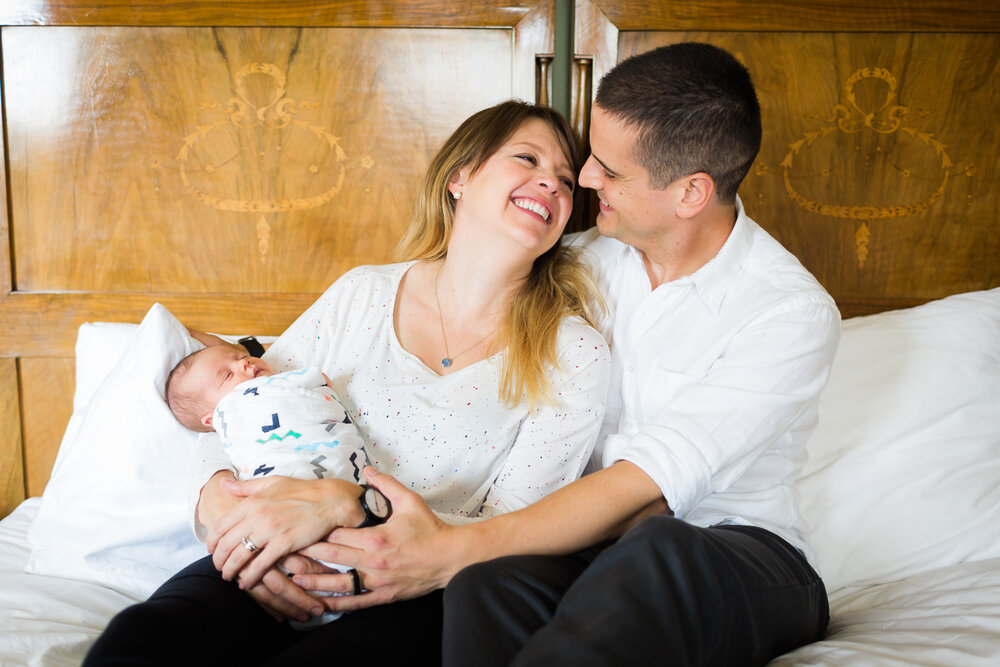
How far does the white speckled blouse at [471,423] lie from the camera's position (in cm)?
137

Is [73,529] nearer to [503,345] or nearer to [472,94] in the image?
[503,345]

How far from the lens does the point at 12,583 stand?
1.37 metres

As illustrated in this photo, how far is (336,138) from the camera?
72.2 inches

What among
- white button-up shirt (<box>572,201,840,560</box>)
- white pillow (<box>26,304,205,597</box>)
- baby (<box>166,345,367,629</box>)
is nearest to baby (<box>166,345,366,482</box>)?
baby (<box>166,345,367,629</box>)

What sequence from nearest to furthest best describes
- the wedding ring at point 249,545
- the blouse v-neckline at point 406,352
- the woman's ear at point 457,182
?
the wedding ring at point 249,545
the blouse v-neckline at point 406,352
the woman's ear at point 457,182

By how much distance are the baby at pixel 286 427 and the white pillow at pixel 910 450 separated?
928 mm

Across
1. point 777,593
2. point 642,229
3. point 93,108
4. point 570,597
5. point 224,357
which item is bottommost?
point 777,593

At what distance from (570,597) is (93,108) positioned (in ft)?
5.37

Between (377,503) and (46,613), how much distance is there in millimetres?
613

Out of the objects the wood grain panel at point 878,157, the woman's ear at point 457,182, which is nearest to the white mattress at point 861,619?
the wood grain panel at point 878,157

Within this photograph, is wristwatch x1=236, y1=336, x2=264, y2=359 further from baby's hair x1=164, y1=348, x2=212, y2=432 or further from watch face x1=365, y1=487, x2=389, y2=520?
watch face x1=365, y1=487, x2=389, y2=520

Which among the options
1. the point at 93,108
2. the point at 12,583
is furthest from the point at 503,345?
the point at 93,108

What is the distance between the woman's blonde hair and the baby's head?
0.46 meters

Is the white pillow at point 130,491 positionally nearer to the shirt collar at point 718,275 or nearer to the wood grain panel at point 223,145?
the wood grain panel at point 223,145
